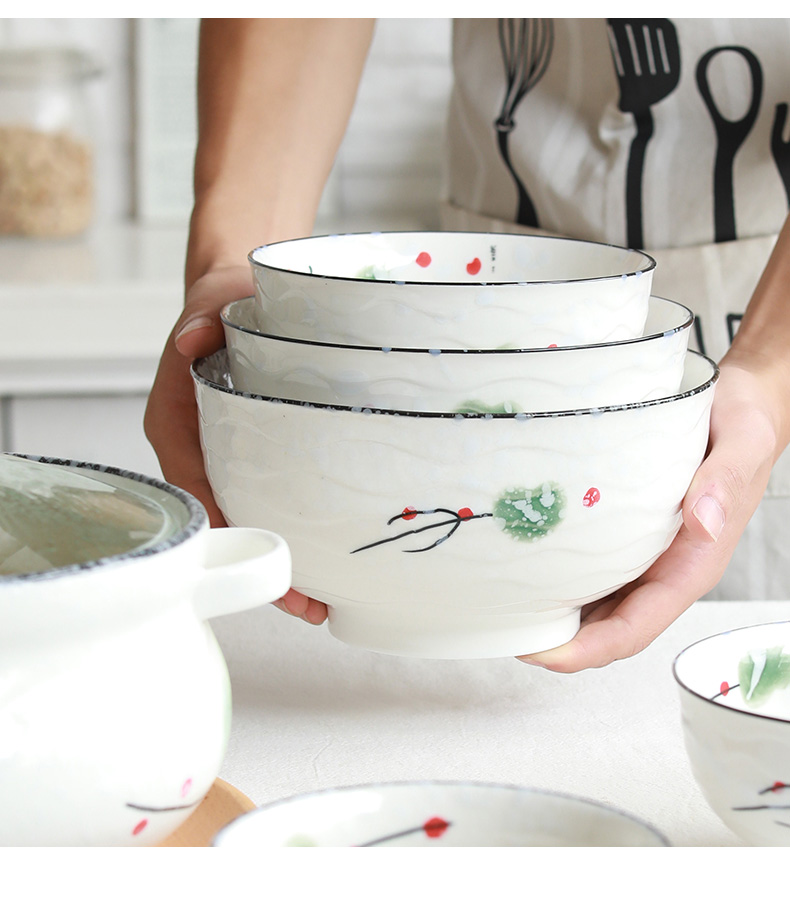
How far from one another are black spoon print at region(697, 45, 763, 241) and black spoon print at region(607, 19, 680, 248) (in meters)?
0.02

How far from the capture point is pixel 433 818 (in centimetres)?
27

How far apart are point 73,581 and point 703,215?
0.68 meters

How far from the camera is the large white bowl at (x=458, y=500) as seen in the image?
1.32 feet

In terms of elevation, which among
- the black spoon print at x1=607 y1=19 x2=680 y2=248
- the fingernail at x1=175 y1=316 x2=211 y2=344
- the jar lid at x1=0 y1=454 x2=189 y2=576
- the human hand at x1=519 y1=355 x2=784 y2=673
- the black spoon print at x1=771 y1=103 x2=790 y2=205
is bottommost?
the human hand at x1=519 y1=355 x2=784 y2=673

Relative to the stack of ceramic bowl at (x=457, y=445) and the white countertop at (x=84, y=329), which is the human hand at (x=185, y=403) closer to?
the stack of ceramic bowl at (x=457, y=445)

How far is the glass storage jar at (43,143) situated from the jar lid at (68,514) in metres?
1.40

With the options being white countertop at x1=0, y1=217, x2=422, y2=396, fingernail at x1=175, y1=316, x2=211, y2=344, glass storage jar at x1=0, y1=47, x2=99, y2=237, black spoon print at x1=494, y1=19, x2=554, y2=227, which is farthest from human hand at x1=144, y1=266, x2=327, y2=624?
glass storage jar at x1=0, y1=47, x2=99, y2=237

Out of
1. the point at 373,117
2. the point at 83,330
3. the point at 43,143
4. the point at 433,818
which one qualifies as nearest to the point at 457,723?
the point at 433,818

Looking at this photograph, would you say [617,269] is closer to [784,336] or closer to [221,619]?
[784,336]

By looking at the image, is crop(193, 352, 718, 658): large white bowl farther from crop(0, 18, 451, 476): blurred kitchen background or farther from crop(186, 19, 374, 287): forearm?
crop(0, 18, 451, 476): blurred kitchen background

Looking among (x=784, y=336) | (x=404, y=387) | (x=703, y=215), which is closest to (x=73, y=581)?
(x=404, y=387)

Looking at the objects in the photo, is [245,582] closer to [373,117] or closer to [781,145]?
[781,145]

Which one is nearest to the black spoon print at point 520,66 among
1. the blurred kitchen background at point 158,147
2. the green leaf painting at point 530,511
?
the green leaf painting at point 530,511

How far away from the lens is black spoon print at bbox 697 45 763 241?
80cm
